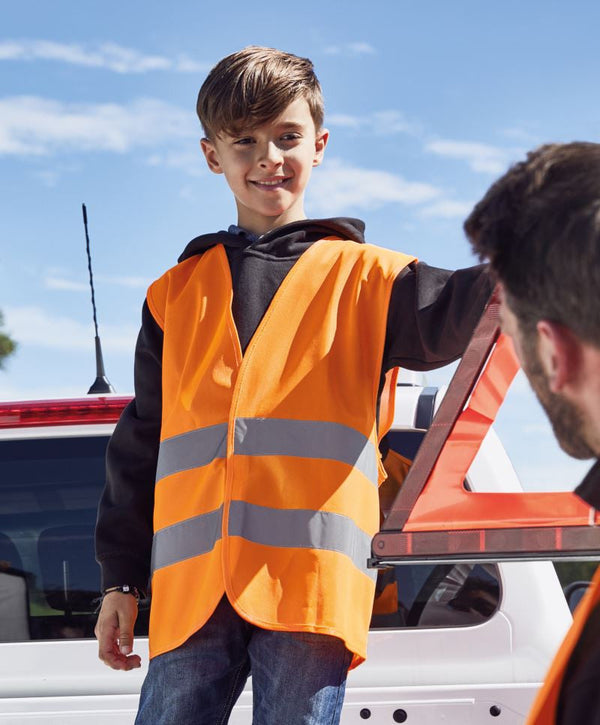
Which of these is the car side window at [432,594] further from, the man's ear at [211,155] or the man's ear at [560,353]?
the man's ear at [560,353]

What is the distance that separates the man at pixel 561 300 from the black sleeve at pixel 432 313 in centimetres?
85

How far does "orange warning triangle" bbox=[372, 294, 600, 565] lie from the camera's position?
1.88 meters

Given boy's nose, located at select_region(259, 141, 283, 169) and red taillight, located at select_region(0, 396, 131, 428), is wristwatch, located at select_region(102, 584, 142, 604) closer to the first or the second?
boy's nose, located at select_region(259, 141, 283, 169)

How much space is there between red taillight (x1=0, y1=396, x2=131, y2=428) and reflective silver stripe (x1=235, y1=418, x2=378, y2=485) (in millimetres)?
1371

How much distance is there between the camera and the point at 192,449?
224 centimetres

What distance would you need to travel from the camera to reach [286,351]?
7.37ft

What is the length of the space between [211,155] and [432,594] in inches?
52.1

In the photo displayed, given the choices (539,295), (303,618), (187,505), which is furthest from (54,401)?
(539,295)

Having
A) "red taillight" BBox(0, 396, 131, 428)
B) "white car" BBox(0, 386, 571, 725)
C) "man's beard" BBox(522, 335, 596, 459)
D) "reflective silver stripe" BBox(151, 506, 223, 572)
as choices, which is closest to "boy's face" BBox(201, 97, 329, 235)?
"reflective silver stripe" BBox(151, 506, 223, 572)

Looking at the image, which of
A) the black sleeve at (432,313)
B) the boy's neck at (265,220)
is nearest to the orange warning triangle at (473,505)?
the black sleeve at (432,313)

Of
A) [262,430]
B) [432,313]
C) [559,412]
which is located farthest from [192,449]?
[559,412]

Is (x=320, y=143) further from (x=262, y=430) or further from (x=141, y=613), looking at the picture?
(x=141, y=613)

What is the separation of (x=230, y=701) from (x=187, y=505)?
14.7 inches

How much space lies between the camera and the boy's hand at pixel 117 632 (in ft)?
7.96
